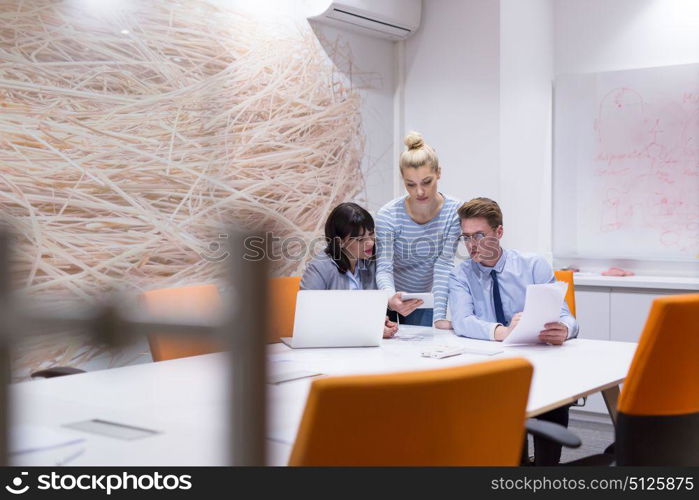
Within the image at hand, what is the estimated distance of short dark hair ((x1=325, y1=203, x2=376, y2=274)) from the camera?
332 cm

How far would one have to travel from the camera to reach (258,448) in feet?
1.65

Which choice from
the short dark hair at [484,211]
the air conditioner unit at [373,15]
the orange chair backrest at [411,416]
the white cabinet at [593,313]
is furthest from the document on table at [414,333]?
the air conditioner unit at [373,15]

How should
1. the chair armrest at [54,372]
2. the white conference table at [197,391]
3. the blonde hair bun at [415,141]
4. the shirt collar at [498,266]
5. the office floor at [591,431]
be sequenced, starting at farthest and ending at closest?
the office floor at [591,431], the blonde hair bun at [415,141], the shirt collar at [498,266], the chair armrest at [54,372], the white conference table at [197,391]

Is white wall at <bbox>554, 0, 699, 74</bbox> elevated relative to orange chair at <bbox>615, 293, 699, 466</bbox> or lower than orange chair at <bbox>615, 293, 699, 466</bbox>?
elevated

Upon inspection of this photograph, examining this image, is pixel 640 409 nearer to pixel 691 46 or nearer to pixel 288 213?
pixel 288 213

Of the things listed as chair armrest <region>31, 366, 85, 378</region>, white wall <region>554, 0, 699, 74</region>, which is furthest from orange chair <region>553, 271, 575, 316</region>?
chair armrest <region>31, 366, 85, 378</region>

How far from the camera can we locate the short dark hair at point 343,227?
3.32 m

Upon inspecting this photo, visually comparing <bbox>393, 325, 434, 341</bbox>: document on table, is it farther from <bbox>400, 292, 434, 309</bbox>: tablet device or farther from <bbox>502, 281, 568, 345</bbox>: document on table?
<bbox>502, 281, 568, 345</bbox>: document on table

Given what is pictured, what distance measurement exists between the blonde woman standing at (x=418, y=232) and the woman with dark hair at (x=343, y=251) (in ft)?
0.61

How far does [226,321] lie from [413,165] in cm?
316

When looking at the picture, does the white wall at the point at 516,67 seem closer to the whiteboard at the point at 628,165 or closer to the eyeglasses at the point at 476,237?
the whiteboard at the point at 628,165

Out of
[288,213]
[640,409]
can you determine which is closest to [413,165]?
[288,213]

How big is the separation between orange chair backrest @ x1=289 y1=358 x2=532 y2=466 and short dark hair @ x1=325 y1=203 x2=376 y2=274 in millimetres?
2072

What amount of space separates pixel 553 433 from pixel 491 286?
1403 millimetres
